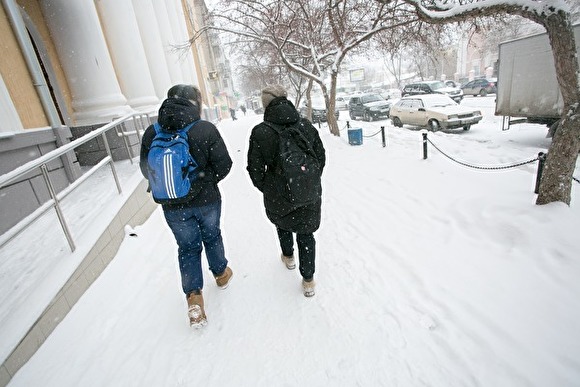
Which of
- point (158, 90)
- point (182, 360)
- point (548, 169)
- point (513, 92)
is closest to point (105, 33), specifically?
point (158, 90)

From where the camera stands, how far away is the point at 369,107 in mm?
18688

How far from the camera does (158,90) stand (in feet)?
35.5

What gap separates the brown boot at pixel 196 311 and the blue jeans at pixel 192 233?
0.22 ft

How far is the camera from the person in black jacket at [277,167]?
7.70 ft

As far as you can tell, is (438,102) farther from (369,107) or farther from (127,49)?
(127,49)

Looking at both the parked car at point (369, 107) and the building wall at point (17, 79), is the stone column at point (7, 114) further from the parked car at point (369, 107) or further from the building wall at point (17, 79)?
the parked car at point (369, 107)

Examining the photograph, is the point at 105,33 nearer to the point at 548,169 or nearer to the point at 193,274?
the point at 193,274

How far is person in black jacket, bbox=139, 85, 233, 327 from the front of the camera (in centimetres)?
225

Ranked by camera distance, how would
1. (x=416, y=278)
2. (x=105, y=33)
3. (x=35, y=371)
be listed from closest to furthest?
(x=35, y=371)
(x=416, y=278)
(x=105, y=33)

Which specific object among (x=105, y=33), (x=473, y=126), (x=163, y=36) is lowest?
(x=473, y=126)

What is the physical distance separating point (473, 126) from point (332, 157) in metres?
7.87

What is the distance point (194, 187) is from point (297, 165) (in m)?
0.84

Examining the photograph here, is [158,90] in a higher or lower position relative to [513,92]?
higher

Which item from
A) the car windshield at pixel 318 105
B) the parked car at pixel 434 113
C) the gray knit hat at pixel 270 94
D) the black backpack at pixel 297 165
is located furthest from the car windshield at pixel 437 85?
the black backpack at pixel 297 165
